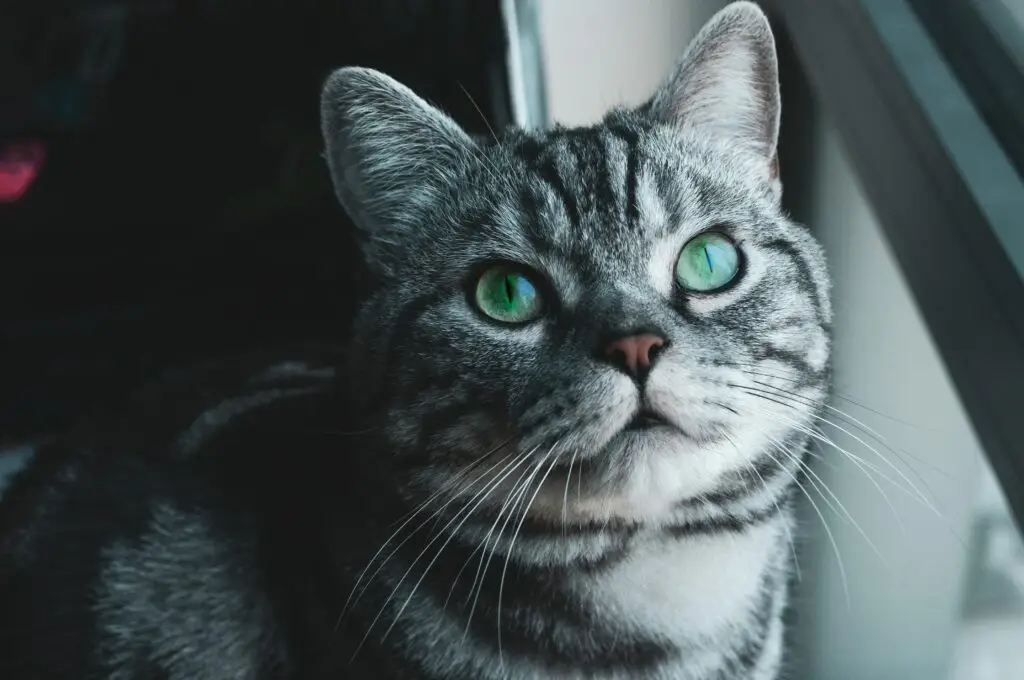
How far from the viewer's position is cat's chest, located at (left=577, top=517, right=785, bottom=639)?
1.85 ft

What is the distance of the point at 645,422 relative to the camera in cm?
49

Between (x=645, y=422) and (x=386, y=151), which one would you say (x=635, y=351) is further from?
(x=386, y=151)

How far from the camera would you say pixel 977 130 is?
0.51m

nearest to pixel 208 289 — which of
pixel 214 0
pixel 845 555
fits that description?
pixel 214 0

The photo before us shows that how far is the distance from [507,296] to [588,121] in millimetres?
211

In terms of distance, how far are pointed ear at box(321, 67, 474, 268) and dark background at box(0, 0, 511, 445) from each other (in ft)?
0.69

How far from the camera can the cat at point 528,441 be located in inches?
20.0

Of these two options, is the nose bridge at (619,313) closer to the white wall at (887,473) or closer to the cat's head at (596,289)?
the cat's head at (596,289)

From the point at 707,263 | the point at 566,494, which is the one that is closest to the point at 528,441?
the point at 566,494

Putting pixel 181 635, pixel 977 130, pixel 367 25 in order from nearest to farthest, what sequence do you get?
pixel 977 130
pixel 181 635
pixel 367 25

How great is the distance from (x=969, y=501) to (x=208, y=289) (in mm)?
690

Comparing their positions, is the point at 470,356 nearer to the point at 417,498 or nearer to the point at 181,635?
the point at 417,498

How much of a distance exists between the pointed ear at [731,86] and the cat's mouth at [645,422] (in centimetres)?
21

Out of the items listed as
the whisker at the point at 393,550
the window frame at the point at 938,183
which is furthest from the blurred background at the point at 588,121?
the whisker at the point at 393,550
